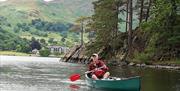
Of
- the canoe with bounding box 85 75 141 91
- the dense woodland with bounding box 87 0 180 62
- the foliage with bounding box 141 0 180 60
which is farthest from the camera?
the dense woodland with bounding box 87 0 180 62

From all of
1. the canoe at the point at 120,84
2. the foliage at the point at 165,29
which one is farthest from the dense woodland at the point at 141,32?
the canoe at the point at 120,84

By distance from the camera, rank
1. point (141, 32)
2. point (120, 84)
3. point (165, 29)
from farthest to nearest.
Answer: point (141, 32) < point (165, 29) < point (120, 84)

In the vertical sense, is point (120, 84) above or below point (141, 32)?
above

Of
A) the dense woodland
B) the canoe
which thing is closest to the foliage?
the dense woodland

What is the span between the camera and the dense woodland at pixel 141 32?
2712 inches

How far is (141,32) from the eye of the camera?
84.4 meters

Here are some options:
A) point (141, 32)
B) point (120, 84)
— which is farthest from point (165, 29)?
point (120, 84)

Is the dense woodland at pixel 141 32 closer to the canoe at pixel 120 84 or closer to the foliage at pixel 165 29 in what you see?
the foliage at pixel 165 29

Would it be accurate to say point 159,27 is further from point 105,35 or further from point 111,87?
point 111,87

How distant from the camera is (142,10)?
88.6m

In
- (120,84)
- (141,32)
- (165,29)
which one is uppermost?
(120,84)

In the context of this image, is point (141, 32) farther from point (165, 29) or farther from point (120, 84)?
point (120, 84)

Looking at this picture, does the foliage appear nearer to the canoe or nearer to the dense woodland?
the dense woodland

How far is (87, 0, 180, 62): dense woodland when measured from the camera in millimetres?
68875
